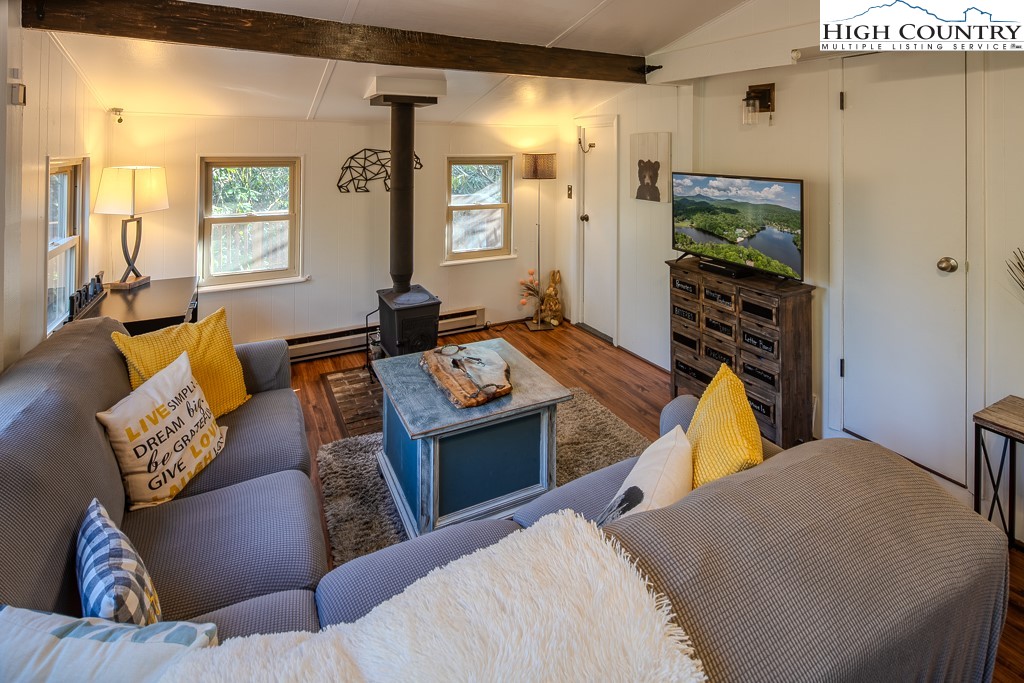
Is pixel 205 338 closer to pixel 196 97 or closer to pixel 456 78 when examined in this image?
pixel 196 97

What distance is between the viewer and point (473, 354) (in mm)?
2789

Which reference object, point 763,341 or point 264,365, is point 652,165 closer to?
point 763,341

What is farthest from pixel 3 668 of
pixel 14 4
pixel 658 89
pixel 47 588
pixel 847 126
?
pixel 658 89

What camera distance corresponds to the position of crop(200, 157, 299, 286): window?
4328 millimetres

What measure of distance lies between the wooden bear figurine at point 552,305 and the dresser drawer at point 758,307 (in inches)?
101

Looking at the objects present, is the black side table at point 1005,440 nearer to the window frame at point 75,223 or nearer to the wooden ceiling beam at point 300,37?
the wooden ceiling beam at point 300,37

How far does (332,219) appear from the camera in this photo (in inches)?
185

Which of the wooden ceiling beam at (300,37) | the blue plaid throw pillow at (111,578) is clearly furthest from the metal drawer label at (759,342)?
the blue plaid throw pillow at (111,578)

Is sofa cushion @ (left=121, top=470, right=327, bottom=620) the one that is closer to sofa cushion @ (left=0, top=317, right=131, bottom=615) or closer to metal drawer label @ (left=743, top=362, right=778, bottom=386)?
sofa cushion @ (left=0, top=317, right=131, bottom=615)

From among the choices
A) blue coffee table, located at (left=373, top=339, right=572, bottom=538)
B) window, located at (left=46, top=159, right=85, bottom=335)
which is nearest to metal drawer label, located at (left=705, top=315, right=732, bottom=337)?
blue coffee table, located at (left=373, top=339, right=572, bottom=538)

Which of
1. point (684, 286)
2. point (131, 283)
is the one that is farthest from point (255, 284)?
point (684, 286)

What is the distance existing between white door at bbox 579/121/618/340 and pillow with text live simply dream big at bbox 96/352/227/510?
3595 mm

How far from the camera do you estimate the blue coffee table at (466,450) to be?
7.47 ft

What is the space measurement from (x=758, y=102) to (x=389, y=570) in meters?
3.29
